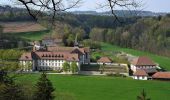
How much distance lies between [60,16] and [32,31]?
253ft

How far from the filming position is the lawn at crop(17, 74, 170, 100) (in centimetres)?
2914

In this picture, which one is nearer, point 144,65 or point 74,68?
point 74,68

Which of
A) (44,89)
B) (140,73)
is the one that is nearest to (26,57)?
(140,73)

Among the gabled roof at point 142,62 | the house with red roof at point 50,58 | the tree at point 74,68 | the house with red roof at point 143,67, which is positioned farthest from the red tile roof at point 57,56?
the gabled roof at point 142,62

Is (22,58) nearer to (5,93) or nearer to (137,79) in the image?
(137,79)

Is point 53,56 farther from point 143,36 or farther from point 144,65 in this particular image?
point 143,36

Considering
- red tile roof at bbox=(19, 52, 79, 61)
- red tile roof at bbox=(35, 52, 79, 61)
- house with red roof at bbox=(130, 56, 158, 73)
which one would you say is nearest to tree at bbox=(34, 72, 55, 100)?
house with red roof at bbox=(130, 56, 158, 73)

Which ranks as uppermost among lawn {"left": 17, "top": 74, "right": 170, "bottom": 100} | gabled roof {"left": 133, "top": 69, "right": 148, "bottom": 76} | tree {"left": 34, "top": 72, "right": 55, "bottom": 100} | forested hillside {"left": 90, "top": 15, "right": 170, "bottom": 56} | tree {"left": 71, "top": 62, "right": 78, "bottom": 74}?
forested hillside {"left": 90, "top": 15, "right": 170, "bottom": 56}

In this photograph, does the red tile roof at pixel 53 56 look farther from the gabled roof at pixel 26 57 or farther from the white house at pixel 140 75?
the white house at pixel 140 75

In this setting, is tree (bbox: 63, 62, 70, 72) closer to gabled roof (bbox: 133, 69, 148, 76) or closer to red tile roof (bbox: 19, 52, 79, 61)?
red tile roof (bbox: 19, 52, 79, 61)

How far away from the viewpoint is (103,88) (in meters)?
33.4

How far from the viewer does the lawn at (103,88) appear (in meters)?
29.1

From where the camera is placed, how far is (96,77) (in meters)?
40.0

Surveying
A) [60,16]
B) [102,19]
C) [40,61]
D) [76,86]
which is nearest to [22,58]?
[40,61]
